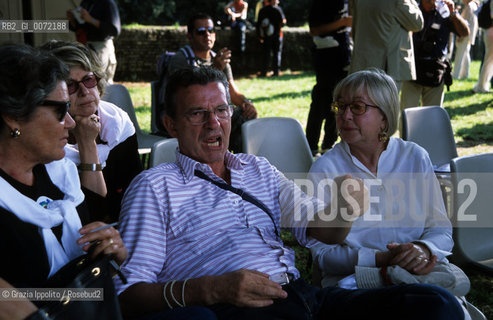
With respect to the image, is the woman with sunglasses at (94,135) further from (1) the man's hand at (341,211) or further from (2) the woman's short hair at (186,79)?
(1) the man's hand at (341,211)

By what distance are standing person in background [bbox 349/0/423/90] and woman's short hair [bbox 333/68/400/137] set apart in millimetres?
2901

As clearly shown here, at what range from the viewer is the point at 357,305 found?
2061mm

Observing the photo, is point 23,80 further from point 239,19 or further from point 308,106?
point 239,19

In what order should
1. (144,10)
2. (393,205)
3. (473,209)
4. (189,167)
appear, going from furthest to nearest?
(144,10) < (473,209) < (393,205) < (189,167)

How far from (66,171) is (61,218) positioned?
0.25 m

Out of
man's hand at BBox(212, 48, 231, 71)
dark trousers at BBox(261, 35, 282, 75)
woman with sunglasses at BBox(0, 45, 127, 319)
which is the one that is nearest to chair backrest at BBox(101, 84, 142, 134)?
man's hand at BBox(212, 48, 231, 71)

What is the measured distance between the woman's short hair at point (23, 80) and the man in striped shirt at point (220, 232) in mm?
541

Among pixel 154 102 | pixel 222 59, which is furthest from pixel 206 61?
pixel 154 102

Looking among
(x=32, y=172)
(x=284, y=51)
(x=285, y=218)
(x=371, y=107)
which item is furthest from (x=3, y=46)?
(x=284, y=51)

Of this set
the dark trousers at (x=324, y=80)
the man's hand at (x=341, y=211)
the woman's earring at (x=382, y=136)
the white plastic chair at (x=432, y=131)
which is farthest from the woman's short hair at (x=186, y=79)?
the dark trousers at (x=324, y=80)

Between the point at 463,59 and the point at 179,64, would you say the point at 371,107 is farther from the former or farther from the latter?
the point at 463,59

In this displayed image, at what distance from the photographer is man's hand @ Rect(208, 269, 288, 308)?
1867 mm

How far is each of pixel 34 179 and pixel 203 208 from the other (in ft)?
2.10

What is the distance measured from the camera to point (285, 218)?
236 centimetres
